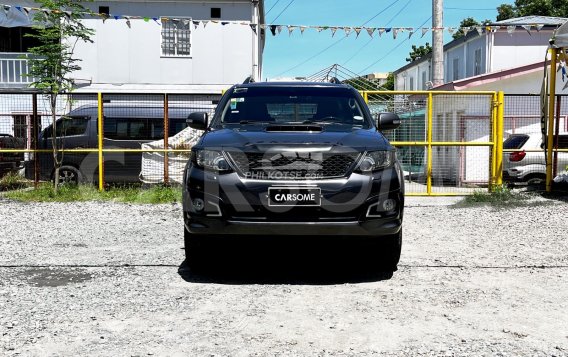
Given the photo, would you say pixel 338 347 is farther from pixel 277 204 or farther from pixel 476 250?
pixel 476 250

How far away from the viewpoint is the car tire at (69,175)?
13.3 metres

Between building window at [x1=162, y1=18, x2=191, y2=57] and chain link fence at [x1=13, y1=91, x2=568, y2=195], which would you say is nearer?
chain link fence at [x1=13, y1=91, x2=568, y2=195]

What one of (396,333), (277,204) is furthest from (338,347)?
(277,204)

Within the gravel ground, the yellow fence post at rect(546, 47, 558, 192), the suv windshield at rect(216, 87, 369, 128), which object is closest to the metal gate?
the yellow fence post at rect(546, 47, 558, 192)

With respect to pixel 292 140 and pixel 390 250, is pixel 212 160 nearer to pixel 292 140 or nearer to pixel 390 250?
pixel 292 140


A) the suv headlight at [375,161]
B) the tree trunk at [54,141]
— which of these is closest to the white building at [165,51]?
the tree trunk at [54,141]

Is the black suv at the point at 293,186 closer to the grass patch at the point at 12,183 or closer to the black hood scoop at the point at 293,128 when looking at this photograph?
the black hood scoop at the point at 293,128

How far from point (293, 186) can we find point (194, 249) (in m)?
1.25

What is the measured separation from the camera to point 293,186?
5.23m

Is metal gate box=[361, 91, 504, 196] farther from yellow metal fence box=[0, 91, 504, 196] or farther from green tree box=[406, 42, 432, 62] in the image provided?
green tree box=[406, 42, 432, 62]

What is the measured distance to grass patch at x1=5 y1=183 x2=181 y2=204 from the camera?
12.1 metres

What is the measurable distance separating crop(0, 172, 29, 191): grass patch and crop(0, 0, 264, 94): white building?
37.6 feet

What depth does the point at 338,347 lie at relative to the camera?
3.91 meters

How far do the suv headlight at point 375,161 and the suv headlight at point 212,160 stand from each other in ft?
3.82
